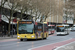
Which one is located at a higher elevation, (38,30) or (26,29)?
(26,29)

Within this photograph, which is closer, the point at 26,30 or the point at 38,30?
the point at 26,30

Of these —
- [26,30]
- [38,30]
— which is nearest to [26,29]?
[26,30]

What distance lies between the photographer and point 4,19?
4322 centimetres

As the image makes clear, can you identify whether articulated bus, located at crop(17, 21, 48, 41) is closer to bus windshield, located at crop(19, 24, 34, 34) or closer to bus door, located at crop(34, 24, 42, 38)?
bus windshield, located at crop(19, 24, 34, 34)

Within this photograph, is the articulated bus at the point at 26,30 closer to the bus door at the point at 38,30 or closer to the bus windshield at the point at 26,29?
the bus windshield at the point at 26,29

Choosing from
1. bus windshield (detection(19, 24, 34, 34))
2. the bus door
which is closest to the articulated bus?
bus windshield (detection(19, 24, 34, 34))

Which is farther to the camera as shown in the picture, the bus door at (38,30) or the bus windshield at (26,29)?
the bus door at (38,30)

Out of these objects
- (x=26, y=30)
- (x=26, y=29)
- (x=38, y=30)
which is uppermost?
(x=26, y=29)

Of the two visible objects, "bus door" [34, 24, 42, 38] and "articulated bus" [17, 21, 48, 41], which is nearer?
"articulated bus" [17, 21, 48, 41]

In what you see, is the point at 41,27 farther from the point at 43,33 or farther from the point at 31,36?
the point at 31,36

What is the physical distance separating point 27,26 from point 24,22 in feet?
2.41

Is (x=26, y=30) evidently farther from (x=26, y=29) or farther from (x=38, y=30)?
(x=38, y=30)

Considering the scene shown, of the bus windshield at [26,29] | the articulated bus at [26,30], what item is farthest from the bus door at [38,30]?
the bus windshield at [26,29]

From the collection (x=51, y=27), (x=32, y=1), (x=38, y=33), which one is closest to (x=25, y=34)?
(x=38, y=33)
